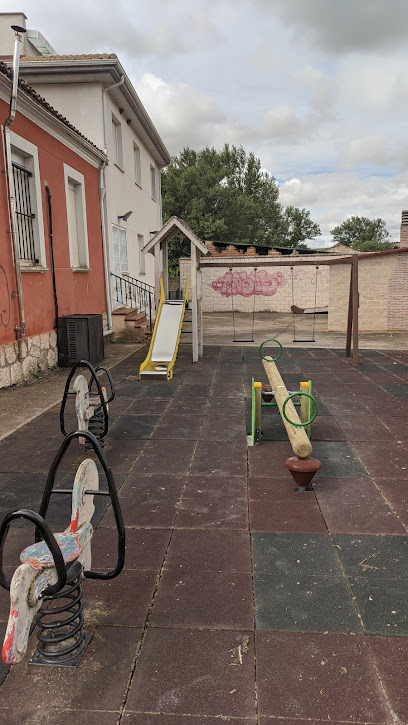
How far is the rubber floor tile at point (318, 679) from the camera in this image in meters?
1.88

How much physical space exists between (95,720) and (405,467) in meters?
3.38

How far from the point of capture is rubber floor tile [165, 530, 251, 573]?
283cm

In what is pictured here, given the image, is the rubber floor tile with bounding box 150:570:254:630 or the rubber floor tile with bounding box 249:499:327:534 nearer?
the rubber floor tile with bounding box 150:570:254:630

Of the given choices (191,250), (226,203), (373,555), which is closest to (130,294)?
(191,250)

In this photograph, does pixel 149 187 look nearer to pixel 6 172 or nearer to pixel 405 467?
pixel 6 172

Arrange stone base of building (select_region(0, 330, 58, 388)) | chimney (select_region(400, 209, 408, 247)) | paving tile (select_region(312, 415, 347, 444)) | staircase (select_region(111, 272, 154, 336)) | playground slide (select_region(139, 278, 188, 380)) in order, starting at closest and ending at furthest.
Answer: paving tile (select_region(312, 415, 347, 444)) → stone base of building (select_region(0, 330, 58, 388)) → playground slide (select_region(139, 278, 188, 380)) → staircase (select_region(111, 272, 154, 336)) → chimney (select_region(400, 209, 408, 247))

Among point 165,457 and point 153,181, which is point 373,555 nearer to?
point 165,457

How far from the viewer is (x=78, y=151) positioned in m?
10.5

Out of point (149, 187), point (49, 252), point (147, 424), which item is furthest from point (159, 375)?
point (149, 187)

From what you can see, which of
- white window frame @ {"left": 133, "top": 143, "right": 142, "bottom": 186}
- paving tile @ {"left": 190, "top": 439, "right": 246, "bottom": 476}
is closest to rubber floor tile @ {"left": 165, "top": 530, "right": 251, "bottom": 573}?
paving tile @ {"left": 190, "top": 439, "right": 246, "bottom": 476}

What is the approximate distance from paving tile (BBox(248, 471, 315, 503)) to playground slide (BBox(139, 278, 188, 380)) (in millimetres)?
4414

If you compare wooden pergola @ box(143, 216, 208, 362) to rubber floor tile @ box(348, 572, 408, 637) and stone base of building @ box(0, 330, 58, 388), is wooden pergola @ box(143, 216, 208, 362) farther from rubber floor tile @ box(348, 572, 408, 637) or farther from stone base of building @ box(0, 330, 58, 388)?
rubber floor tile @ box(348, 572, 408, 637)

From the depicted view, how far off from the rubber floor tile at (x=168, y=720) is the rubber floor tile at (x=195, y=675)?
19 millimetres

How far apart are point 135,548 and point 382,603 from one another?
58.1 inches
